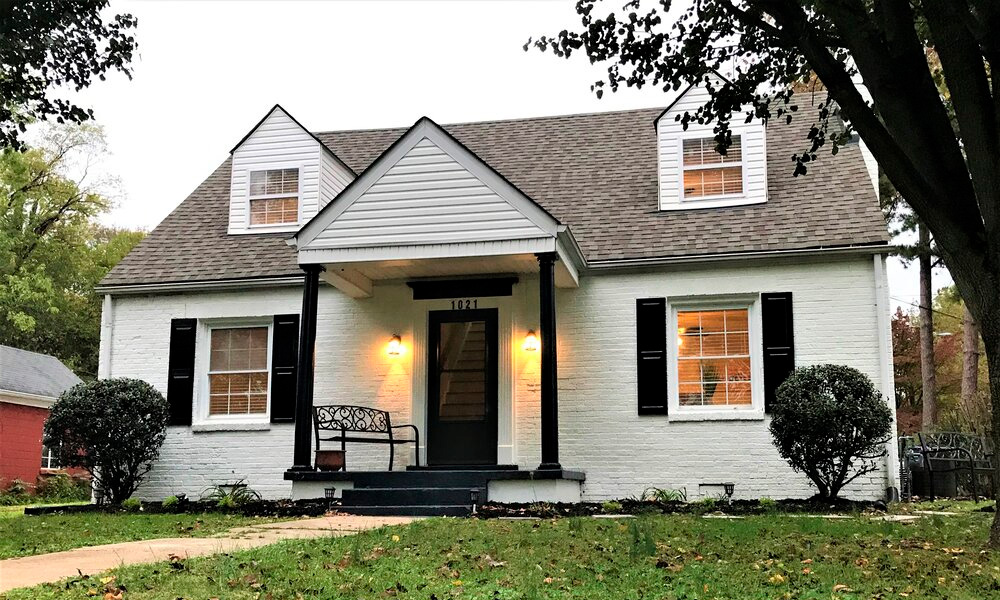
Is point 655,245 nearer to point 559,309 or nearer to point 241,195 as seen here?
point 559,309

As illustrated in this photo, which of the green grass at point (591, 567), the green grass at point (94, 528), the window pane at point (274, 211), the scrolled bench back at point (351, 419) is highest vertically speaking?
the window pane at point (274, 211)

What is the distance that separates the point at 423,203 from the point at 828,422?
536 cm

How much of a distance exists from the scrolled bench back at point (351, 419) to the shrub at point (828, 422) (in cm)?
521

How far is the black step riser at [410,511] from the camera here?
10227 millimetres

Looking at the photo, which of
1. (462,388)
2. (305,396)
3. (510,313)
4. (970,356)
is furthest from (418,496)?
(970,356)

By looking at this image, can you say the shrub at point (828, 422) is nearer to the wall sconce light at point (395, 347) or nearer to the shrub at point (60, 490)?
the wall sconce light at point (395, 347)

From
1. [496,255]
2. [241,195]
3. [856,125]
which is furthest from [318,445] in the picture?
[856,125]

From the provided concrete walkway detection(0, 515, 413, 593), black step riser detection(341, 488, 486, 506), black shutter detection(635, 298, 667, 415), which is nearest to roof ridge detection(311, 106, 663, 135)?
black shutter detection(635, 298, 667, 415)

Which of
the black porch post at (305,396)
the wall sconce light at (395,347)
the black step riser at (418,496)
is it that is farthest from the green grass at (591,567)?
the wall sconce light at (395,347)

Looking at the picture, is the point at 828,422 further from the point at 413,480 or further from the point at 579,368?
the point at 413,480

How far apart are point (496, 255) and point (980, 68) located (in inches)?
228

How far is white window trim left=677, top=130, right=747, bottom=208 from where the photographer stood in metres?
13.3

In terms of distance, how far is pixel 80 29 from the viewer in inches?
368

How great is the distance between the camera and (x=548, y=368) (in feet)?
35.3
